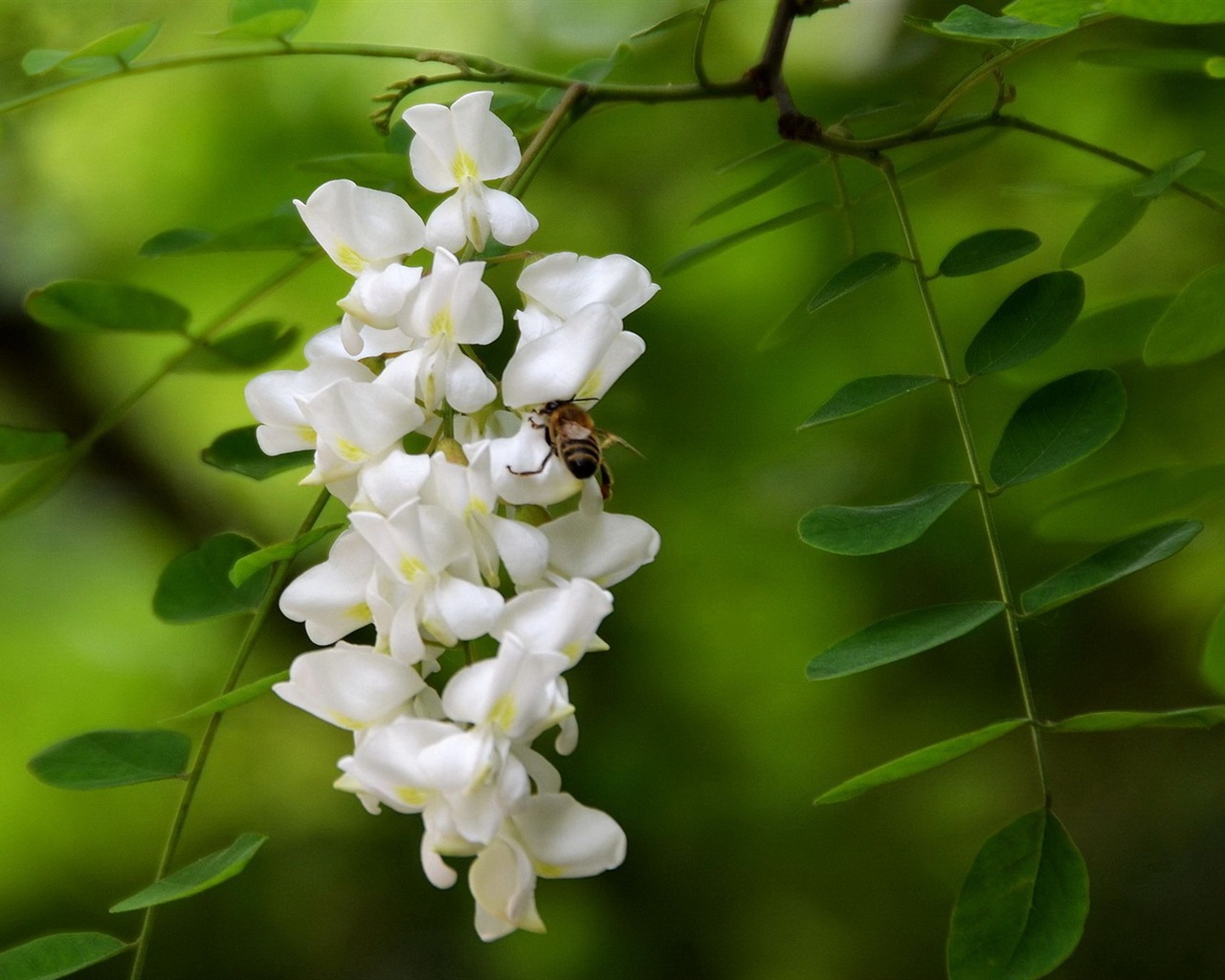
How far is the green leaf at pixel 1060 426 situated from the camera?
17.4 inches

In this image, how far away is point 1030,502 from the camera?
104 cm

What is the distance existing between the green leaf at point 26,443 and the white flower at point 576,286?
33 centimetres

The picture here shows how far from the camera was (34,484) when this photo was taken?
594 mm

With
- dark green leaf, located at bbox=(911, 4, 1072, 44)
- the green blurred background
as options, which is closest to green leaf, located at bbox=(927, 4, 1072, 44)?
dark green leaf, located at bbox=(911, 4, 1072, 44)

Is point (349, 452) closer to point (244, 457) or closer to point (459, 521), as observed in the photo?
point (459, 521)

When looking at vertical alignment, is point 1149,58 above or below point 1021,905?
above

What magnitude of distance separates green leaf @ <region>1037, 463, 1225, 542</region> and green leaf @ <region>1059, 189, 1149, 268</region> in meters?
0.14

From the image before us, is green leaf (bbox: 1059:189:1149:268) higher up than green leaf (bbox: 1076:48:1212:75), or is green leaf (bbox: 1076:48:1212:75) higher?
green leaf (bbox: 1076:48:1212:75)

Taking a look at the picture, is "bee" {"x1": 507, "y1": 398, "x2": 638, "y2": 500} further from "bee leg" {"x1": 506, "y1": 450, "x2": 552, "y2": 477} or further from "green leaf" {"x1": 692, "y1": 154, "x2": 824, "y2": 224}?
"green leaf" {"x1": 692, "y1": 154, "x2": 824, "y2": 224}

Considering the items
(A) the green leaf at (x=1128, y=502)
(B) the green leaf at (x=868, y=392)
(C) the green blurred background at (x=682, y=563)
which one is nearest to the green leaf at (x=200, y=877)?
(B) the green leaf at (x=868, y=392)

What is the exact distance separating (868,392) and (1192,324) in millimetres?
161

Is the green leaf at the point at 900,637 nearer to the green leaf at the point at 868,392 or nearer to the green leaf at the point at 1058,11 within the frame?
the green leaf at the point at 868,392

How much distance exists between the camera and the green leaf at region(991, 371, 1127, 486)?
1.45 ft

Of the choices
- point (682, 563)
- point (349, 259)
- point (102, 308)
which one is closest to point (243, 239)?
point (102, 308)
